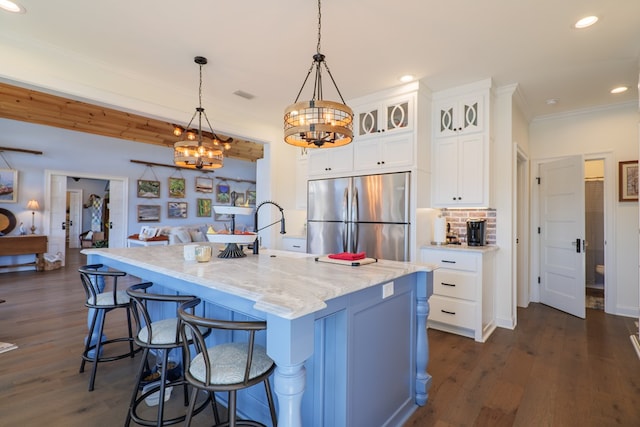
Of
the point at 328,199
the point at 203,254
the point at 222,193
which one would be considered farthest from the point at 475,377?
the point at 222,193

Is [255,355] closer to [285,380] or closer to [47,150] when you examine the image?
[285,380]

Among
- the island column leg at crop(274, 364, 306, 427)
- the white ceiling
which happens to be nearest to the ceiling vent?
the white ceiling

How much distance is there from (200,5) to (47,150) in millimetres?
6890

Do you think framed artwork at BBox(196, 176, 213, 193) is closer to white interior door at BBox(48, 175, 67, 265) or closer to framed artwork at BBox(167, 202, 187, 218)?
framed artwork at BBox(167, 202, 187, 218)

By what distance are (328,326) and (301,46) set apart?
2.44 metres

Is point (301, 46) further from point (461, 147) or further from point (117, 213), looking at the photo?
point (117, 213)

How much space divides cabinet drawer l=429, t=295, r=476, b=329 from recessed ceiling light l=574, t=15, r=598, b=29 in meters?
2.58

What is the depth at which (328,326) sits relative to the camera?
158cm

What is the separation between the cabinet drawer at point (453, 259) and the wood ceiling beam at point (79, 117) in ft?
15.8

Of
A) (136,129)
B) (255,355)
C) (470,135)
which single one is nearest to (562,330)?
(470,135)

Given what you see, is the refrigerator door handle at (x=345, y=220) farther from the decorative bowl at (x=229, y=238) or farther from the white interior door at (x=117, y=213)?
the white interior door at (x=117, y=213)

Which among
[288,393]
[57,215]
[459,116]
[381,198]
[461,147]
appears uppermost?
[459,116]

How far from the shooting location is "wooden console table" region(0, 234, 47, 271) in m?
6.29

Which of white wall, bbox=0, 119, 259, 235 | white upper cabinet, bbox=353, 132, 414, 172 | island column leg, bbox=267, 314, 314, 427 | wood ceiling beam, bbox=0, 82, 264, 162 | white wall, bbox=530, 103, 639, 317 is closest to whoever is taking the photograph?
island column leg, bbox=267, 314, 314, 427
